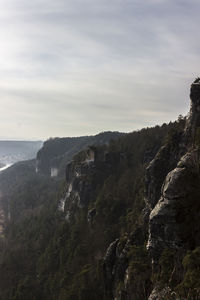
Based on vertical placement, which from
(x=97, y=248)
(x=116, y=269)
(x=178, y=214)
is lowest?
(x=97, y=248)

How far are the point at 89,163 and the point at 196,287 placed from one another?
87102mm

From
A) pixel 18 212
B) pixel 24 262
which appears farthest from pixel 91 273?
pixel 18 212

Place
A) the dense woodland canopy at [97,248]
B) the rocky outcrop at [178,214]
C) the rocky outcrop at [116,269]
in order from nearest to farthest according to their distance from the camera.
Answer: the rocky outcrop at [178,214]
the dense woodland canopy at [97,248]
the rocky outcrop at [116,269]

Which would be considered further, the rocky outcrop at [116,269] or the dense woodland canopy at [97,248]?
the rocky outcrop at [116,269]

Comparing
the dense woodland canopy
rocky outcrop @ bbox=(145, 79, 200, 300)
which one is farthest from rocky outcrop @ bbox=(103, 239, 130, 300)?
rocky outcrop @ bbox=(145, 79, 200, 300)

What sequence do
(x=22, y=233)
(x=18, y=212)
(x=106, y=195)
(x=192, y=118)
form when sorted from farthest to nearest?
(x=18, y=212) < (x=22, y=233) < (x=106, y=195) < (x=192, y=118)

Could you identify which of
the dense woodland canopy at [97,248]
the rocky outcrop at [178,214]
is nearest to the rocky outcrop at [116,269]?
the dense woodland canopy at [97,248]

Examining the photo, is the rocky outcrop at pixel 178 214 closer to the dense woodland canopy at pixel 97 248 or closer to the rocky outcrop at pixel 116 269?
the dense woodland canopy at pixel 97 248

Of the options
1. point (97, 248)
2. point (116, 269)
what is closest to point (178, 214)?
point (116, 269)

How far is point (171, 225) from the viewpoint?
31984mm

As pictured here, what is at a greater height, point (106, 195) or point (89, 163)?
point (89, 163)

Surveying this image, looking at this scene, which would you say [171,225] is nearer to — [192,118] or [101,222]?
[192,118]

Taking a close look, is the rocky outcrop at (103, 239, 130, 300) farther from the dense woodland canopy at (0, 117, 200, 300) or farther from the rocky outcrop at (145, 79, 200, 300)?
the rocky outcrop at (145, 79, 200, 300)

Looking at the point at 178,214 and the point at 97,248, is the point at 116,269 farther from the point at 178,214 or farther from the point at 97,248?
the point at 97,248
